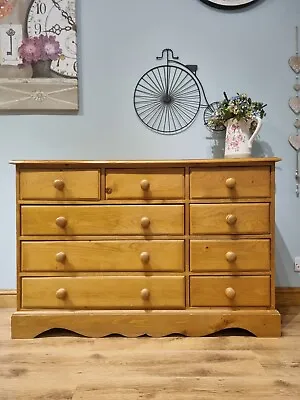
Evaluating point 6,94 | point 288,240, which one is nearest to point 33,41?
point 6,94

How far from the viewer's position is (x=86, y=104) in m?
2.63

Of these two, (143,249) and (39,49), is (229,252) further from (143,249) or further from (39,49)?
(39,49)

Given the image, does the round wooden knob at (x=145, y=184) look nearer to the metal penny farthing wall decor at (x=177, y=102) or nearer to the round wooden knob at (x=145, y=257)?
the round wooden knob at (x=145, y=257)

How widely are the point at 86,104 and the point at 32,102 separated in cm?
31

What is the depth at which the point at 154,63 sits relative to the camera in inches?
104

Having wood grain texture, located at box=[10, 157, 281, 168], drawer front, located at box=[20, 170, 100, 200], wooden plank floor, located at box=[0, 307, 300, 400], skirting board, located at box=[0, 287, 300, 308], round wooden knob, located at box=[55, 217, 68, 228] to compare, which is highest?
wood grain texture, located at box=[10, 157, 281, 168]

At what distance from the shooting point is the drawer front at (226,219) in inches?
83.8

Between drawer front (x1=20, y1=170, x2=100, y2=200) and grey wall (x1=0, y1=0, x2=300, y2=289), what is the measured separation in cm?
51

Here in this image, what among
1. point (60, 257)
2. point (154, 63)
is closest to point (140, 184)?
point (60, 257)

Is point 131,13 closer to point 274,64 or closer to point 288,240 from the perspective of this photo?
point 274,64

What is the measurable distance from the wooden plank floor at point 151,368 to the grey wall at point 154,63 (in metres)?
0.86

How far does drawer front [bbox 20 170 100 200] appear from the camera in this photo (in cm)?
213

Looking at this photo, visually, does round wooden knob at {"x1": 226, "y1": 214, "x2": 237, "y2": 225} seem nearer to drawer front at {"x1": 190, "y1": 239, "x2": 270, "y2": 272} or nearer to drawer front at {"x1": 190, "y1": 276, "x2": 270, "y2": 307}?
drawer front at {"x1": 190, "y1": 239, "x2": 270, "y2": 272}

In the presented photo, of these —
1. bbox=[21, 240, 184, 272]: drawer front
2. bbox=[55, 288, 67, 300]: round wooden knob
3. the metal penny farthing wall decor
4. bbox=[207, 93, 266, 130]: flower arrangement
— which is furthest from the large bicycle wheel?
bbox=[55, 288, 67, 300]: round wooden knob
